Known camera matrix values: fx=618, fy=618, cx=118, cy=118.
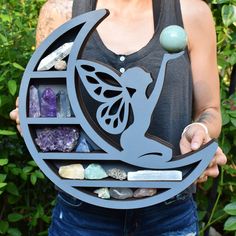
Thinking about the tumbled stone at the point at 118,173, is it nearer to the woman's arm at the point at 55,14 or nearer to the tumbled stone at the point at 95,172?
the tumbled stone at the point at 95,172

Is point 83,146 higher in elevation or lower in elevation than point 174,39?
→ lower

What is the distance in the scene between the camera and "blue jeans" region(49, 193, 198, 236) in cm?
117

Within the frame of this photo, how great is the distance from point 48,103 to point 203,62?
33cm

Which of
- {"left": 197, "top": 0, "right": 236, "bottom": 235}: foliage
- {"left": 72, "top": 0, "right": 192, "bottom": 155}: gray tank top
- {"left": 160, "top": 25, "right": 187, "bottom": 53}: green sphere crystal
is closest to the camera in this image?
{"left": 160, "top": 25, "right": 187, "bottom": 53}: green sphere crystal

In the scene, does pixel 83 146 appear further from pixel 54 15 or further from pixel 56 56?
pixel 54 15

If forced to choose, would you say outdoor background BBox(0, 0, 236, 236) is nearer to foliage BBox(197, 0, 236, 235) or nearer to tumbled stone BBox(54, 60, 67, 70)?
foliage BBox(197, 0, 236, 235)

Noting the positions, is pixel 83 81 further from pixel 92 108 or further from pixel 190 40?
pixel 190 40

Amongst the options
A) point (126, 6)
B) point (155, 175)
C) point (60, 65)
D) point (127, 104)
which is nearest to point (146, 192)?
point (155, 175)

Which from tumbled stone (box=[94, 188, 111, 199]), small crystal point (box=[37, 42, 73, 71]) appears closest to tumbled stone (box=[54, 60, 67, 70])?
small crystal point (box=[37, 42, 73, 71])

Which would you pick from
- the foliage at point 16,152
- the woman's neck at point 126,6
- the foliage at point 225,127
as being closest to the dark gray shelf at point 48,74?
the woman's neck at point 126,6

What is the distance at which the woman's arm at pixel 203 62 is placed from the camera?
1.17 meters

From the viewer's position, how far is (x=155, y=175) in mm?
1032

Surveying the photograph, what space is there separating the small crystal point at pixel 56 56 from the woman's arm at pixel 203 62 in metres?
0.26

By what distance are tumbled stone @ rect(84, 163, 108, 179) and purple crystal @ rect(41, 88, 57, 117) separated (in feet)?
0.36
